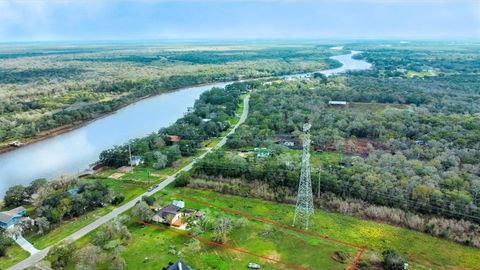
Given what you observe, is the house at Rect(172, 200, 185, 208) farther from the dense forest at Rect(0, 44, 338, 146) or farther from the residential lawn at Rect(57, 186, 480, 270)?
the dense forest at Rect(0, 44, 338, 146)

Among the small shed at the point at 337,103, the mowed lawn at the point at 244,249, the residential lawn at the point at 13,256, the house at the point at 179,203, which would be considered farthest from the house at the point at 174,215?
the small shed at the point at 337,103

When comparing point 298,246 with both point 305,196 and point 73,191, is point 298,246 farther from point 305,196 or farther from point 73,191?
point 73,191

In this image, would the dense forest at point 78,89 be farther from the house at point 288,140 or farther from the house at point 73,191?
the house at point 288,140

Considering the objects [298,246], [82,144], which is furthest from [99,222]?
[82,144]

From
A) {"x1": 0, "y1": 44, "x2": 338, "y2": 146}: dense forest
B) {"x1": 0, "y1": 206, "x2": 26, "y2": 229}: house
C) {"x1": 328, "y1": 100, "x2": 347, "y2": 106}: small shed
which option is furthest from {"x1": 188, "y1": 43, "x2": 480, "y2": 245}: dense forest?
{"x1": 0, "y1": 44, "x2": 338, "y2": 146}: dense forest

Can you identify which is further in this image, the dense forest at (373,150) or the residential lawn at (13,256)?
the dense forest at (373,150)

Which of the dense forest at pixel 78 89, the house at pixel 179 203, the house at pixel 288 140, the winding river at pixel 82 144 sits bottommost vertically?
the winding river at pixel 82 144

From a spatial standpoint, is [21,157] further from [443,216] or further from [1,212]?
[443,216]
